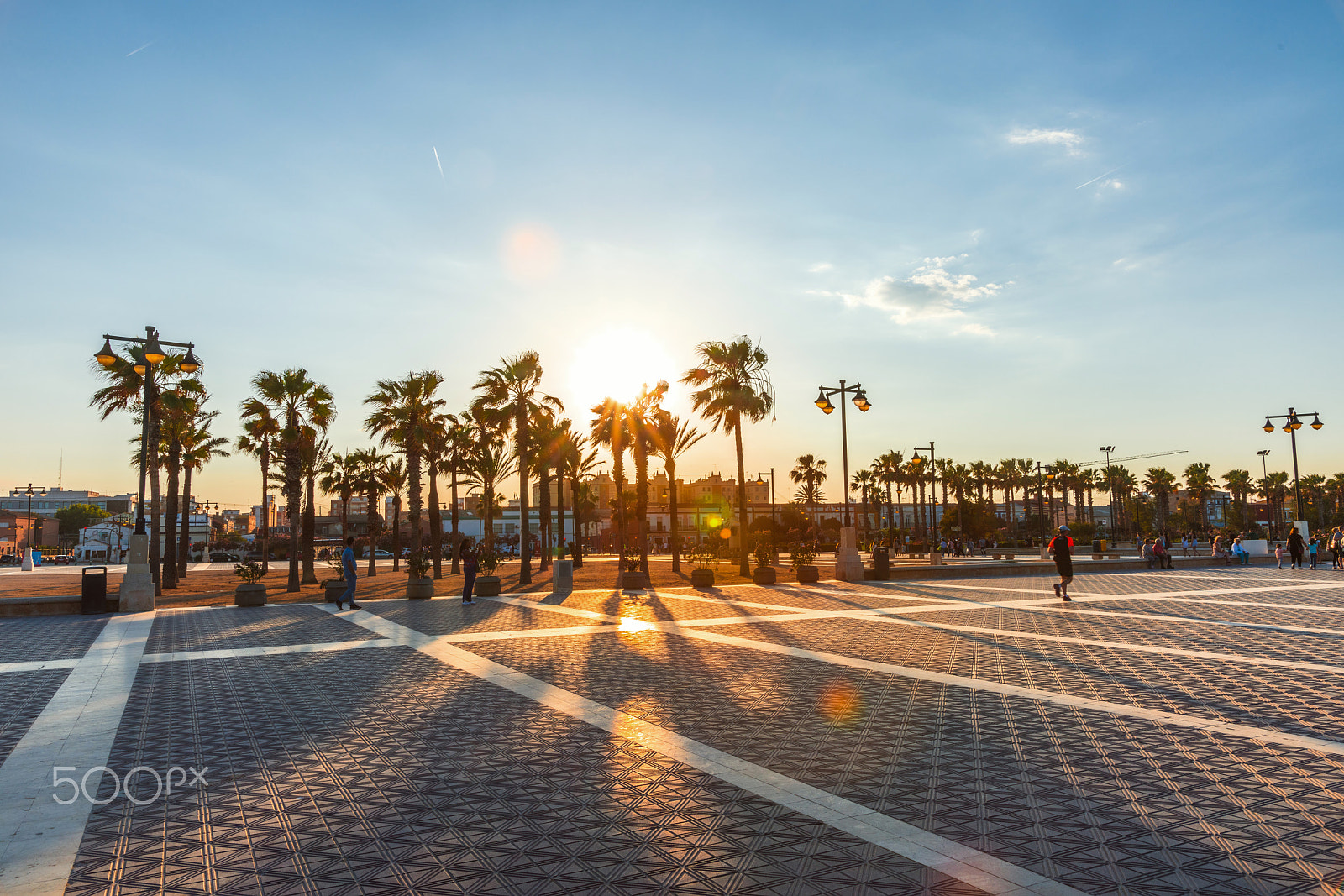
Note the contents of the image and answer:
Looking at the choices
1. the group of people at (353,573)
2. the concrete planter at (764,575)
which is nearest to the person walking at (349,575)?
the group of people at (353,573)

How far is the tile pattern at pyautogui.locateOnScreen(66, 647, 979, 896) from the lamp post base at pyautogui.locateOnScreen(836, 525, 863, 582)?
2015 centimetres

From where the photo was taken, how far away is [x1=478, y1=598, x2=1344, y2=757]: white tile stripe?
618 centimetres

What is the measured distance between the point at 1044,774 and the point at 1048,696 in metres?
2.79

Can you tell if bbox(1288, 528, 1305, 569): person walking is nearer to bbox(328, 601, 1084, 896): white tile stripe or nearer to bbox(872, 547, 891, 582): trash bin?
bbox(872, 547, 891, 582): trash bin

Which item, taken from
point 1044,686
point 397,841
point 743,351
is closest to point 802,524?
point 743,351

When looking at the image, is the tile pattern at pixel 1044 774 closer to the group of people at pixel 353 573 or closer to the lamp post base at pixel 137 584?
the group of people at pixel 353 573

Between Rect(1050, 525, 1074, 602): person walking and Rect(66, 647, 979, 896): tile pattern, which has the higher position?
Rect(1050, 525, 1074, 602): person walking

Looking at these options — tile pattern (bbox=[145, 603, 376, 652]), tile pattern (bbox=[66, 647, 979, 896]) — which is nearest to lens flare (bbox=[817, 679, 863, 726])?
tile pattern (bbox=[66, 647, 979, 896])

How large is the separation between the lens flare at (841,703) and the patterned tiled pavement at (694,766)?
0.23 ft

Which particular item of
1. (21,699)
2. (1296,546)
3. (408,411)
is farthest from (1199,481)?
(21,699)

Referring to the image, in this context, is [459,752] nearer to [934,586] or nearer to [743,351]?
[934,586]

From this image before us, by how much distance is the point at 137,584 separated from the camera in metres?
18.7

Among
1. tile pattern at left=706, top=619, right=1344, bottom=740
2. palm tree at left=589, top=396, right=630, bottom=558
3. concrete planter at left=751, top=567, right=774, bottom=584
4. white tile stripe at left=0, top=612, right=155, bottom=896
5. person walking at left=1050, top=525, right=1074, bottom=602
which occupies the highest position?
palm tree at left=589, top=396, right=630, bottom=558

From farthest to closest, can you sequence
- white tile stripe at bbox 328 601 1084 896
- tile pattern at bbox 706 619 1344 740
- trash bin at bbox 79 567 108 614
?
trash bin at bbox 79 567 108 614, tile pattern at bbox 706 619 1344 740, white tile stripe at bbox 328 601 1084 896
